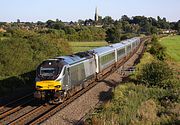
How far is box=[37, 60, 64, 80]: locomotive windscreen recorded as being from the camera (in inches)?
802

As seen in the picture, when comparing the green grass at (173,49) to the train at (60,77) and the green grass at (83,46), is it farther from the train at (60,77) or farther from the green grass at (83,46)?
the train at (60,77)

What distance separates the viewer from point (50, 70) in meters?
20.8

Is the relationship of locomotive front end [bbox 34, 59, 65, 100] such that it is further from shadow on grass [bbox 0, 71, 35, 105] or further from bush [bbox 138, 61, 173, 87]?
bush [bbox 138, 61, 173, 87]

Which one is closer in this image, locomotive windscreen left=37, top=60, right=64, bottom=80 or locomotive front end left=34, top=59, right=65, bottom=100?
locomotive front end left=34, top=59, right=65, bottom=100

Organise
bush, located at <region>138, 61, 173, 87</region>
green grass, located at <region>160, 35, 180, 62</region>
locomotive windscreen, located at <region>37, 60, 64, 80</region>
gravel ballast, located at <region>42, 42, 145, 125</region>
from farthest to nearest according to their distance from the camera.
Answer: green grass, located at <region>160, 35, 180, 62</region> → bush, located at <region>138, 61, 173, 87</region> → locomotive windscreen, located at <region>37, 60, 64, 80</region> → gravel ballast, located at <region>42, 42, 145, 125</region>

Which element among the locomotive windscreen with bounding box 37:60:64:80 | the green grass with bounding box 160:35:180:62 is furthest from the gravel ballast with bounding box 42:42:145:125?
the green grass with bounding box 160:35:180:62

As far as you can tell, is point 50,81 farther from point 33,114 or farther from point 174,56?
point 174,56

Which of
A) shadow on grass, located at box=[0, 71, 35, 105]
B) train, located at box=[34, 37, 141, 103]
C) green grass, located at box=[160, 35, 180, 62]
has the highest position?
train, located at box=[34, 37, 141, 103]

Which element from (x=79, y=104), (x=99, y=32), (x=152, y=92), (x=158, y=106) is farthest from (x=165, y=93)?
(x=99, y=32)

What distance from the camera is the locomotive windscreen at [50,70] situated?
20359mm

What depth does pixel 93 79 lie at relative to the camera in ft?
96.7

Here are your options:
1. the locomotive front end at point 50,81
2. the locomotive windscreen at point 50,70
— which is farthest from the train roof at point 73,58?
the locomotive front end at point 50,81

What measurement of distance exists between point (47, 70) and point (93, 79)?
30.1ft

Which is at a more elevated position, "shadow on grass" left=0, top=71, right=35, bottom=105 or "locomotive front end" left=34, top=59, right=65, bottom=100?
"locomotive front end" left=34, top=59, right=65, bottom=100
